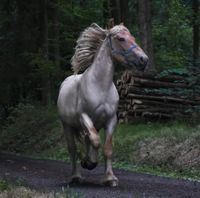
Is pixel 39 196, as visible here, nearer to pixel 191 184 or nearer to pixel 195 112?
pixel 191 184

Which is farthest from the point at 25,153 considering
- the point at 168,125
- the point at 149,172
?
the point at 149,172

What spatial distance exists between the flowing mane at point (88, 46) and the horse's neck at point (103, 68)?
233mm

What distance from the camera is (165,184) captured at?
10.7 metres

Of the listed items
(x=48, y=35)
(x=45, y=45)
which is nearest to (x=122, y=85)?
(x=45, y=45)

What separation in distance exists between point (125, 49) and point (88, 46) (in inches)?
35.0

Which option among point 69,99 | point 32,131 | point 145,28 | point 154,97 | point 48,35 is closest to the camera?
point 69,99

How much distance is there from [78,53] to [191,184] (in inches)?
119

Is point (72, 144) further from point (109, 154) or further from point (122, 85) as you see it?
point (122, 85)

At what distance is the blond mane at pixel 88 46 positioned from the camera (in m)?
11.0

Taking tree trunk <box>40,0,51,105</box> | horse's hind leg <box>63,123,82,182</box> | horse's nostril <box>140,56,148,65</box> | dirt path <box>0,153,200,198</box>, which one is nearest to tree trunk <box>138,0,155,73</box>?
tree trunk <box>40,0,51,105</box>

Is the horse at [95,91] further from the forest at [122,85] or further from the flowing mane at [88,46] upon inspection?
the forest at [122,85]

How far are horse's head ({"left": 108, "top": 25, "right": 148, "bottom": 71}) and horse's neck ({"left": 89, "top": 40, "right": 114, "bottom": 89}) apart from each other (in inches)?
5.6

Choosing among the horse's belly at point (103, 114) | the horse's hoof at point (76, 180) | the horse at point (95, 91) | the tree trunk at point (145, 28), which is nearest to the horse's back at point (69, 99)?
the horse at point (95, 91)

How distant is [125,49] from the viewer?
10.6 metres
